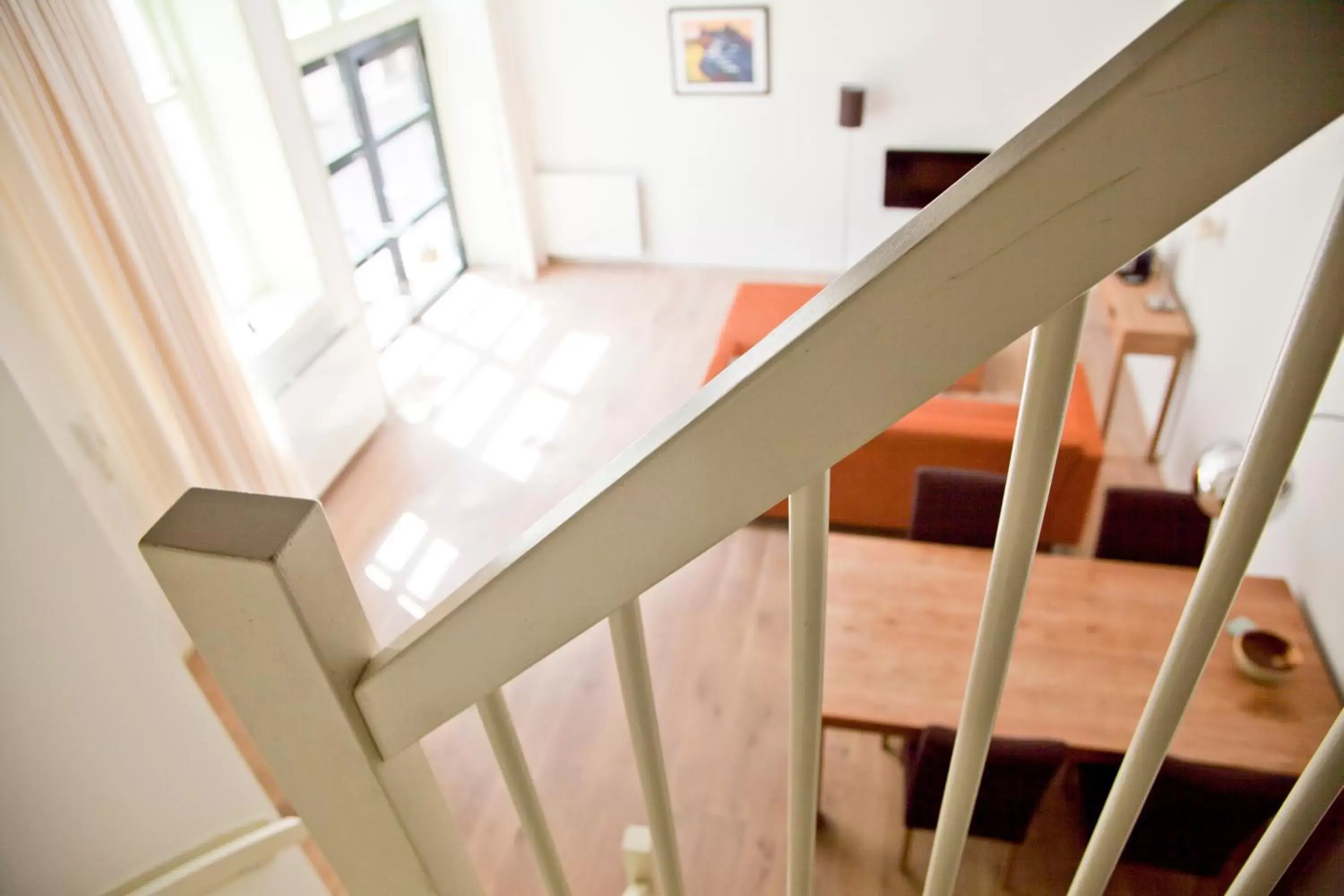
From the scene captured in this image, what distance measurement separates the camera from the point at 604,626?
3.74 metres

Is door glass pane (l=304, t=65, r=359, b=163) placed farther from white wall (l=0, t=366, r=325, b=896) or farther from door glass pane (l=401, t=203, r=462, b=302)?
white wall (l=0, t=366, r=325, b=896)

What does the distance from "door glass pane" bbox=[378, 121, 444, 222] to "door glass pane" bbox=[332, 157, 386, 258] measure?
18 centimetres

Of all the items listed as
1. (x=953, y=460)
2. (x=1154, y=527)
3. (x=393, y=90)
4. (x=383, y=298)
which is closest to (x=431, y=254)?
(x=383, y=298)

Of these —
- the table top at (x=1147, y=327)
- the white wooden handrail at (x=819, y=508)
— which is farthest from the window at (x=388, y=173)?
the white wooden handrail at (x=819, y=508)

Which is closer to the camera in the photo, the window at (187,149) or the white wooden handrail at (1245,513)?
the white wooden handrail at (1245,513)

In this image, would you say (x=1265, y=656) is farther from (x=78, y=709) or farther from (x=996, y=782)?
(x=78, y=709)

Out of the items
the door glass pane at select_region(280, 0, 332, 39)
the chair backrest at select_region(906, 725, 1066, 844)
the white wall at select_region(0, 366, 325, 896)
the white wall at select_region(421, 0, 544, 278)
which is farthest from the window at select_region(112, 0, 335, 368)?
the chair backrest at select_region(906, 725, 1066, 844)

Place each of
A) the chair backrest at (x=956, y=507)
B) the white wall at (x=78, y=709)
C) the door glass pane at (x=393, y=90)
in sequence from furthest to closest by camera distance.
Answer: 1. the door glass pane at (x=393, y=90)
2. the chair backrest at (x=956, y=507)
3. the white wall at (x=78, y=709)

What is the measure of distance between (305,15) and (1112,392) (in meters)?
4.80

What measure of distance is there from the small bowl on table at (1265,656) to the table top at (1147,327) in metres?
2.16

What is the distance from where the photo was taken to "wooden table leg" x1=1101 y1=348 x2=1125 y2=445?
420cm

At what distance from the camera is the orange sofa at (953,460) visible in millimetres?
3436

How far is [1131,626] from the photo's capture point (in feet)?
8.00

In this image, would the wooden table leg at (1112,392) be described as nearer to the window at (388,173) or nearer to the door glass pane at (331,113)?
the window at (388,173)
